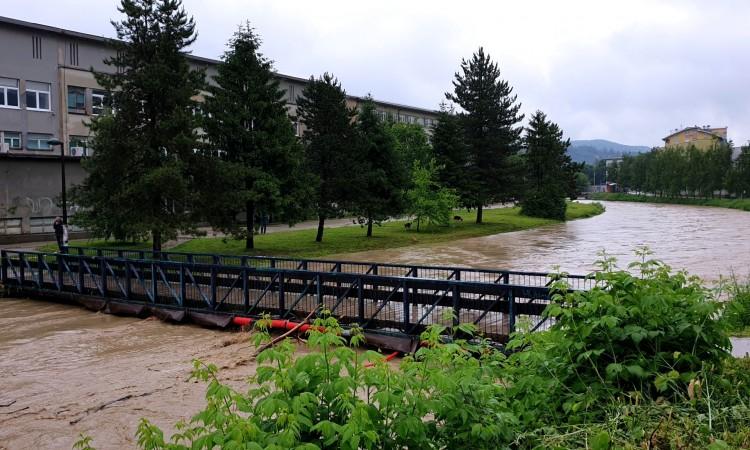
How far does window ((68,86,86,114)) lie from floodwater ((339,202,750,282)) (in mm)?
25531

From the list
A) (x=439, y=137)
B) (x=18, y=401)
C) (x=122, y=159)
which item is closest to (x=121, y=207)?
(x=122, y=159)

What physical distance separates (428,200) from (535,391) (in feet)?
130

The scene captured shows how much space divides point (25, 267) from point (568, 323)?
72.4 ft

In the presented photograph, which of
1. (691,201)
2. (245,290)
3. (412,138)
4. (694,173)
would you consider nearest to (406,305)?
(245,290)

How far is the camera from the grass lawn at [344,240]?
32375 millimetres

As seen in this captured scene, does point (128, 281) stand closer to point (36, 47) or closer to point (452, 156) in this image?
point (36, 47)

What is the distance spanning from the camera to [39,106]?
136ft

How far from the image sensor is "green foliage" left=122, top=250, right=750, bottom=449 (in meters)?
3.66

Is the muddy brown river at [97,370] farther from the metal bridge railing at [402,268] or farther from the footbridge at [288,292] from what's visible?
the metal bridge railing at [402,268]

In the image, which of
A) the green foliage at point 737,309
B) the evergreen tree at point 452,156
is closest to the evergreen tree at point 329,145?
the evergreen tree at point 452,156

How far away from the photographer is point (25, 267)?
21906 millimetres

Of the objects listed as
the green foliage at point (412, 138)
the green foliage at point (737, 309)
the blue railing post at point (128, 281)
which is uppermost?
the green foliage at point (412, 138)

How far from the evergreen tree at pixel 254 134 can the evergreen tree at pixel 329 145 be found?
2.82 metres

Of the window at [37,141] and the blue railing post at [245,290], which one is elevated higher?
the window at [37,141]
